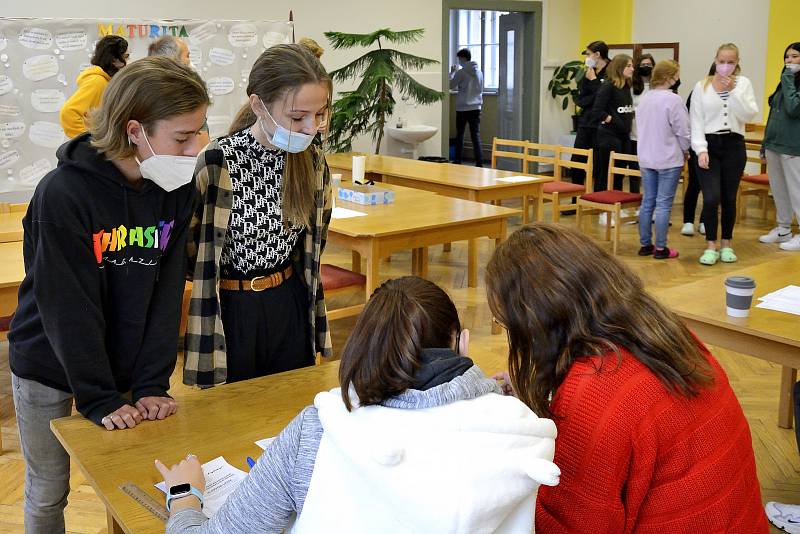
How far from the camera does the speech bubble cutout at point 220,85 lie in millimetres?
6941

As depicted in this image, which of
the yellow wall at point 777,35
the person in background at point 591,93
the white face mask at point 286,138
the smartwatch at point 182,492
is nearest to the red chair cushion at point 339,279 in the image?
the white face mask at point 286,138

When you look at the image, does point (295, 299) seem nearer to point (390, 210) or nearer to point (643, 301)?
point (643, 301)

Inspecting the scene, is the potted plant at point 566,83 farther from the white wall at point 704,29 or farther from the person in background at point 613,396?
the person in background at point 613,396

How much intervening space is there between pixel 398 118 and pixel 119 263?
7.49m

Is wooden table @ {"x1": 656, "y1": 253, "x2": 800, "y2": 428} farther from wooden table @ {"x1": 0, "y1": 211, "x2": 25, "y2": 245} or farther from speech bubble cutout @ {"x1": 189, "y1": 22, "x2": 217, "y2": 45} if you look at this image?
speech bubble cutout @ {"x1": 189, "y1": 22, "x2": 217, "y2": 45}

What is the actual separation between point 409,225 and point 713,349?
1.77m

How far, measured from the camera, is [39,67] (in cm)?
607

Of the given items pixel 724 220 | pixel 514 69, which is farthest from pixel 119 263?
pixel 514 69

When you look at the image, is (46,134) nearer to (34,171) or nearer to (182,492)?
(34,171)

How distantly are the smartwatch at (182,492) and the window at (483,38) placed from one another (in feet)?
33.2

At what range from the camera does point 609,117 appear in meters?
7.61

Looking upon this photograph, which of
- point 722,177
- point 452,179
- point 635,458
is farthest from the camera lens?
point 722,177

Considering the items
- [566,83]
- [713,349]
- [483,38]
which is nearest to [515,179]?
[713,349]

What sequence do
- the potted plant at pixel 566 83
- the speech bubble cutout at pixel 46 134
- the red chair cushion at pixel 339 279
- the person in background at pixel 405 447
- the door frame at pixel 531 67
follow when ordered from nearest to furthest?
1. the person in background at pixel 405 447
2. the red chair cushion at pixel 339 279
3. the speech bubble cutout at pixel 46 134
4. the door frame at pixel 531 67
5. the potted plant at pixel 566 83
